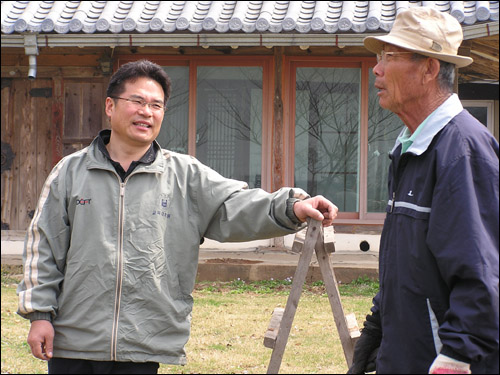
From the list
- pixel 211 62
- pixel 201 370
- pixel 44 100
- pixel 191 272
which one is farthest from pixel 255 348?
pixel 44 100

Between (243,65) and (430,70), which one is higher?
(243,65)

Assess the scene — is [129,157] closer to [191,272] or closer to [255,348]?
[191,272]

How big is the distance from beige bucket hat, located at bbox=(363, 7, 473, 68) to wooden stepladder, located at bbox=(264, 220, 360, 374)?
102cm

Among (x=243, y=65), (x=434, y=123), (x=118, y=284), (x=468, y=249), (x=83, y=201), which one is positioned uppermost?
(x=243, y=65)

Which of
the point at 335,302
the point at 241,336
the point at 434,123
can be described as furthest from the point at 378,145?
the point at 434,123

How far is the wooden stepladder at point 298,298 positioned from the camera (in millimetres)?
3164

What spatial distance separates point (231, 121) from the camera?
898cm

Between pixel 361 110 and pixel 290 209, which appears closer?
pixel 290 209

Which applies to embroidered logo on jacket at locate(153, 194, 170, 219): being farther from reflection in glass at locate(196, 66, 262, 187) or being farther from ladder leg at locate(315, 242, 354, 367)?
reflection in glass at locate(196, 66, 262, 187)

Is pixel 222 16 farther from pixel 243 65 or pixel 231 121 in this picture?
pixel 231 121

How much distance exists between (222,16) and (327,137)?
2.15 m

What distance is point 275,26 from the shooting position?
773cm

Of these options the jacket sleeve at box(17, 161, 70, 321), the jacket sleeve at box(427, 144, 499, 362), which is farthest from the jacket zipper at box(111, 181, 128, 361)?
the jacket sleeve at box(427, 144, 499, 362)

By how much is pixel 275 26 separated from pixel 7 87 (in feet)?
12.8
